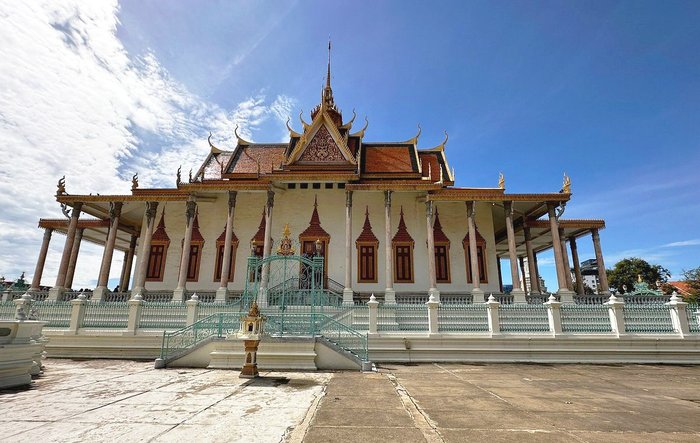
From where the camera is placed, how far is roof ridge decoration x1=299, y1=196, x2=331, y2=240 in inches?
690

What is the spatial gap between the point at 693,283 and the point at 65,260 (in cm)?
4505

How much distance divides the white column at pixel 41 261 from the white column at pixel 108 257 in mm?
2766

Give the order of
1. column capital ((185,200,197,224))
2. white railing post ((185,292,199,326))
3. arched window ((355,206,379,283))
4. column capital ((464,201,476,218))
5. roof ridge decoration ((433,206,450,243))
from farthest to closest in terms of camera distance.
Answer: roof ridge decoration ((433,206,450,243)) → arched window ((355,206,379,283)) → column capital ((185,200,197,224)) → column capital ((464,201,476,218)) → white railing post ((185,292,199,326))

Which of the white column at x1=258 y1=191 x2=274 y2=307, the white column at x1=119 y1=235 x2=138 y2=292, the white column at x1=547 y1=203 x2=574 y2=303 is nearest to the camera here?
the white column at x1=258 y1=191 x2=274 y2=307

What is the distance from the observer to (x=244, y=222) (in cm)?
1822

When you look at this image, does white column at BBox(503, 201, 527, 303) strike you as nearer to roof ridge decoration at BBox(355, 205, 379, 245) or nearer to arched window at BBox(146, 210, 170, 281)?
roof ridge decoration at BBox(355, 205, 379, 245)

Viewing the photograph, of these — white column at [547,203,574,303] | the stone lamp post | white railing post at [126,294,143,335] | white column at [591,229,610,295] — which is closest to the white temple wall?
white column at [547,203,574,303]

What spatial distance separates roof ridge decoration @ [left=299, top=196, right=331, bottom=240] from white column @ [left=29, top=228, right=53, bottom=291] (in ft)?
40.9

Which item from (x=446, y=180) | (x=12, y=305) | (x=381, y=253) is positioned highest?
(x=446, y=180)

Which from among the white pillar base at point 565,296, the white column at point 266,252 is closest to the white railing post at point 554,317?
the white pillar base at point 565,296

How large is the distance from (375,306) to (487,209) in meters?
10.1

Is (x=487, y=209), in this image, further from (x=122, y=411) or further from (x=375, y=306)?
(x=122, y=411)

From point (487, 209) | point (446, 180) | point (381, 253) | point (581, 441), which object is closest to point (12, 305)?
point (381, 253)

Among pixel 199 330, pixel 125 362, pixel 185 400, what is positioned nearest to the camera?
pixel 185 400
